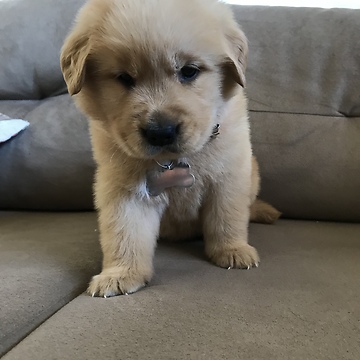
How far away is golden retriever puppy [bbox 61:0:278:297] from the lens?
4.63 ft

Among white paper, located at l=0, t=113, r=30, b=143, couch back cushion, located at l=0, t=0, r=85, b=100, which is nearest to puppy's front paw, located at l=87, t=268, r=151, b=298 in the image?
white paper, located at l=0, t=113, r=30, b=143

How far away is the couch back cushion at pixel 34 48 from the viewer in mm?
2553

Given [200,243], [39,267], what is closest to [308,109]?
[200,243]

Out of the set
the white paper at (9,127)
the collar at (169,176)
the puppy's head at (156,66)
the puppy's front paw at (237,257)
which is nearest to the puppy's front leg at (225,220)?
the puppy's front paw at (237,257)

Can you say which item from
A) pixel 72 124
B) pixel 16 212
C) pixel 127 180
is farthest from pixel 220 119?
pixel 16 212

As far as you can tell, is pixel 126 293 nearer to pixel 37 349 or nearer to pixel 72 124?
pixel 37 349

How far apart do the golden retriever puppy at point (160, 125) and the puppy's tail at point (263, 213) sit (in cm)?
35

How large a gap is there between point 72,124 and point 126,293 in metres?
1.17

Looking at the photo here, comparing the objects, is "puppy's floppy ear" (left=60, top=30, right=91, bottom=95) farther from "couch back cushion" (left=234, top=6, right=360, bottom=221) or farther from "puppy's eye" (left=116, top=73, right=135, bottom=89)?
"couch back cushion" (left=234, top=6, right=360, bottom=221)

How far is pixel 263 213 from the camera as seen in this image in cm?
212

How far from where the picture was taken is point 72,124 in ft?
7.97

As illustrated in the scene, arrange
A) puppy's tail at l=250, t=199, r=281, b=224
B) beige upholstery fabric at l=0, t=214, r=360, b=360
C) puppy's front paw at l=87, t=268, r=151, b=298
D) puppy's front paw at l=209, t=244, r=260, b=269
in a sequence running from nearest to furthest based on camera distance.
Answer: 1. beige upholstery fabric at l=0, t=214, r=360, b=360
2. puppy's front paw at l=87, t=268, r=151, b=298
3. puppy's front paw at l=209, t=244, r=260, b=269
4. puppy's tail at l=250, t=199, r=281, b=224

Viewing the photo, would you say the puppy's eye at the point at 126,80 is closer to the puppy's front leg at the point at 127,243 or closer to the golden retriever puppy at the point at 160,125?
the golden retriever puppy at the point at 160,125

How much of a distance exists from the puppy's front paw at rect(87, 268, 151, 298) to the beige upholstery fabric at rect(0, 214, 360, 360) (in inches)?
1.5
